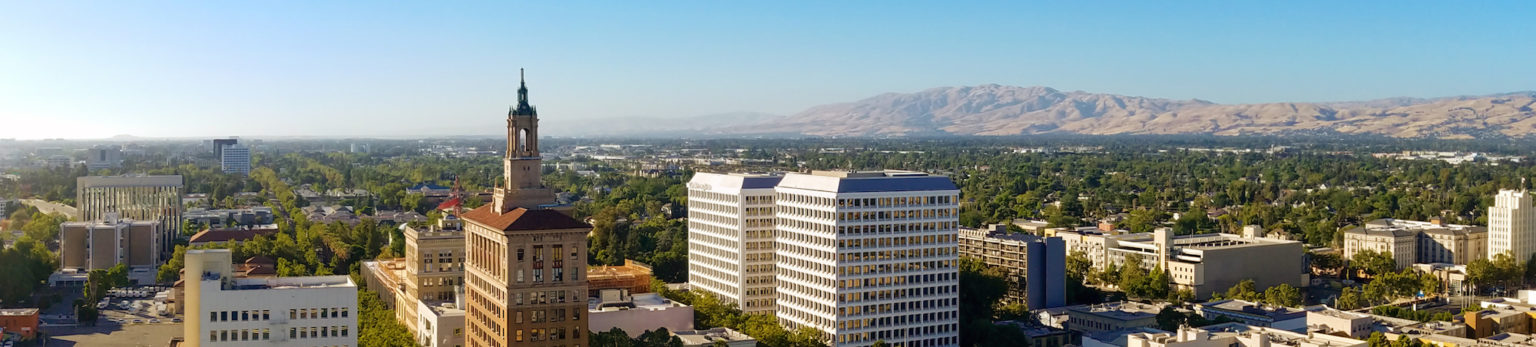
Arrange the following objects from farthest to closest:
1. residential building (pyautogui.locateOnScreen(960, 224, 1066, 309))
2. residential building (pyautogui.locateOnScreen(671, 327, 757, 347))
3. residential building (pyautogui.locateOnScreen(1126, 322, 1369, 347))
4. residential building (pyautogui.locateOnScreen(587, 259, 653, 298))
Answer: residential building (pyautogui.locateOnScreen(960, 224, 1066, 309)) → residential building (pyautogui.locateOnScreen(587, 259, 653, 298)) → residential building (pyautogui.locateOnScreen(671, 327, 757, 347)) → residential building (pyautogui.locateOnScreen(1126, 322, 1369, 347))

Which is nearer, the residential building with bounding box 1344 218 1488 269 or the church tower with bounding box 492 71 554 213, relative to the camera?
the church tower with bounding box 492 71 554 213

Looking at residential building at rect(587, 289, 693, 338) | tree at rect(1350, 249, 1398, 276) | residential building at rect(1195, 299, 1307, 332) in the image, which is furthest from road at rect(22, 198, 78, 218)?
tree at rect(1350, 249, 1398, 276)

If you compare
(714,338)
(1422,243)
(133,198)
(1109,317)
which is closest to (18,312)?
(714,338)

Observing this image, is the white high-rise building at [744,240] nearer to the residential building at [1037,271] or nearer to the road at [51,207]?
the residential building at [1037,271]

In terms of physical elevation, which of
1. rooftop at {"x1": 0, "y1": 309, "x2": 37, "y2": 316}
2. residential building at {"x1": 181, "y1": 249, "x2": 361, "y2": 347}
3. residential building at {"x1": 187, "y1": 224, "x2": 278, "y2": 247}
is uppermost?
residential building at {"x1": 181, "y1": 249, "x2": 361, "y2": 347}

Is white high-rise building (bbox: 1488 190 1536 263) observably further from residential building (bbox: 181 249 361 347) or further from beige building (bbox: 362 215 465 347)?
residential building (bbox: 181 249 361 347)

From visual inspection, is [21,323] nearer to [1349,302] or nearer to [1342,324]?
[1342,324]

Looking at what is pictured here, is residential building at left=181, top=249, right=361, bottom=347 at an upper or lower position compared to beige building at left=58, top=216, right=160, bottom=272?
upper
